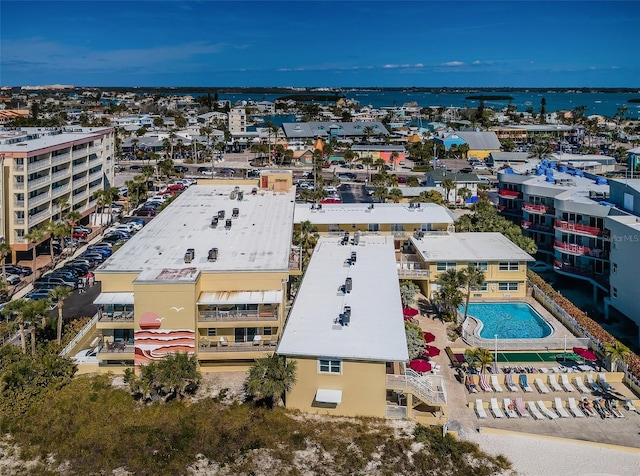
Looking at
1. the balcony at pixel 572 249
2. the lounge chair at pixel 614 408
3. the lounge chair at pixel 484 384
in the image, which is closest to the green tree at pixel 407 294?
the lounge chair at pixel 484 384

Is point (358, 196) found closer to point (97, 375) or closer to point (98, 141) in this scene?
point (98, 141)

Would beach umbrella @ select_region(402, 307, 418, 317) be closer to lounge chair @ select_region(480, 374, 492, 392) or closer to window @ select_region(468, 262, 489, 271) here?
window @ select_region(468, 262, 489, 271)

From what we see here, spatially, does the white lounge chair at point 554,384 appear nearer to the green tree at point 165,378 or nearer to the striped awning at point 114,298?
the green tree at point 165,378

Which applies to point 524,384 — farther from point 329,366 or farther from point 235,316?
point 235,316

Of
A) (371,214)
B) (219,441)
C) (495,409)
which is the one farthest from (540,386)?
(371,214)

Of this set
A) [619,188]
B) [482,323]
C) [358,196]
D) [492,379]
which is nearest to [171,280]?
[492,379]

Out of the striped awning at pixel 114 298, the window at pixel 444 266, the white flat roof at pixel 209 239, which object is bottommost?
the window at pixel 444 266

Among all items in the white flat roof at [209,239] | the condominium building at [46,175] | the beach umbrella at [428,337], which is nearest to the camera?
the white flat roof at [209,239]
